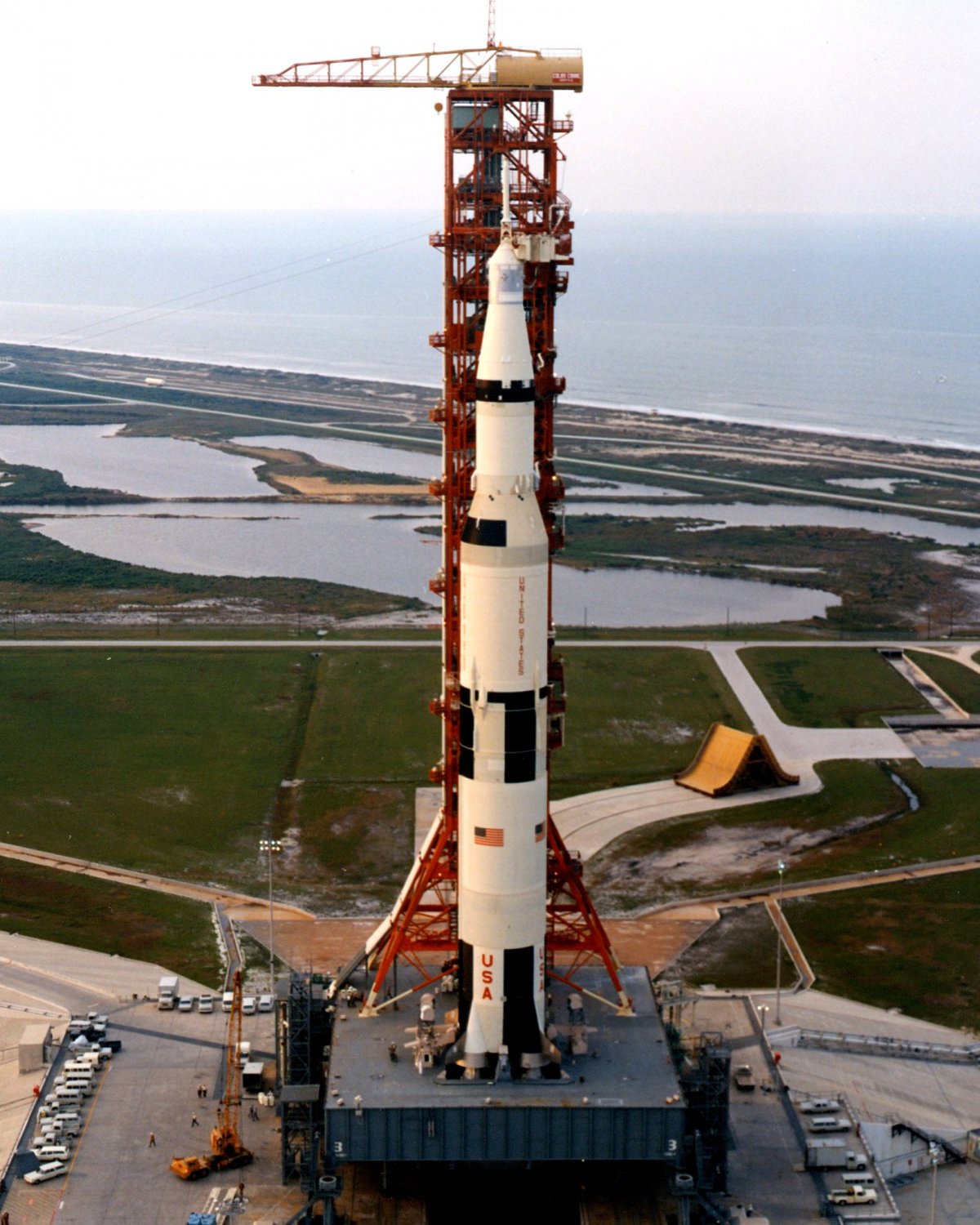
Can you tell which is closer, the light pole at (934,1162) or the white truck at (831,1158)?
the light pole at (934,1162)

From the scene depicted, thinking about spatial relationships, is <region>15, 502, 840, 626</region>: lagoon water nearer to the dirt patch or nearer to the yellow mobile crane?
the dirt patch

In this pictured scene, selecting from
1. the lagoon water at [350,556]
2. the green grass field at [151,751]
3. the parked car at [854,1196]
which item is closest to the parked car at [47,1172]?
the parked car at [854,1196]

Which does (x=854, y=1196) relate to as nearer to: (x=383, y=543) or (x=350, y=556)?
(x=350, y=556)

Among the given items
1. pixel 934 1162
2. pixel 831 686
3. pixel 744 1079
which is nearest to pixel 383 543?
pixel 831 686

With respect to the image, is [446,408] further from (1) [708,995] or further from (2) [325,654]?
(2) [325,654]

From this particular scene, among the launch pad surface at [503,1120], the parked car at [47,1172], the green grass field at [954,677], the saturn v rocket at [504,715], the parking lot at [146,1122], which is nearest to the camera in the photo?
the launch pad surface at [503,1120]

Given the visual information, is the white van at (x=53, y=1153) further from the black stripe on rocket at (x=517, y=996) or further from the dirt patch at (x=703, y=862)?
the dirt patch at (x=703, y=862)

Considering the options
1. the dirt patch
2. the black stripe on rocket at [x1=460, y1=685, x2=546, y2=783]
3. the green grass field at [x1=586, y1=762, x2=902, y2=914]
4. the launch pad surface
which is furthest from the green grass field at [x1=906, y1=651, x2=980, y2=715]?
the launch pad surface
